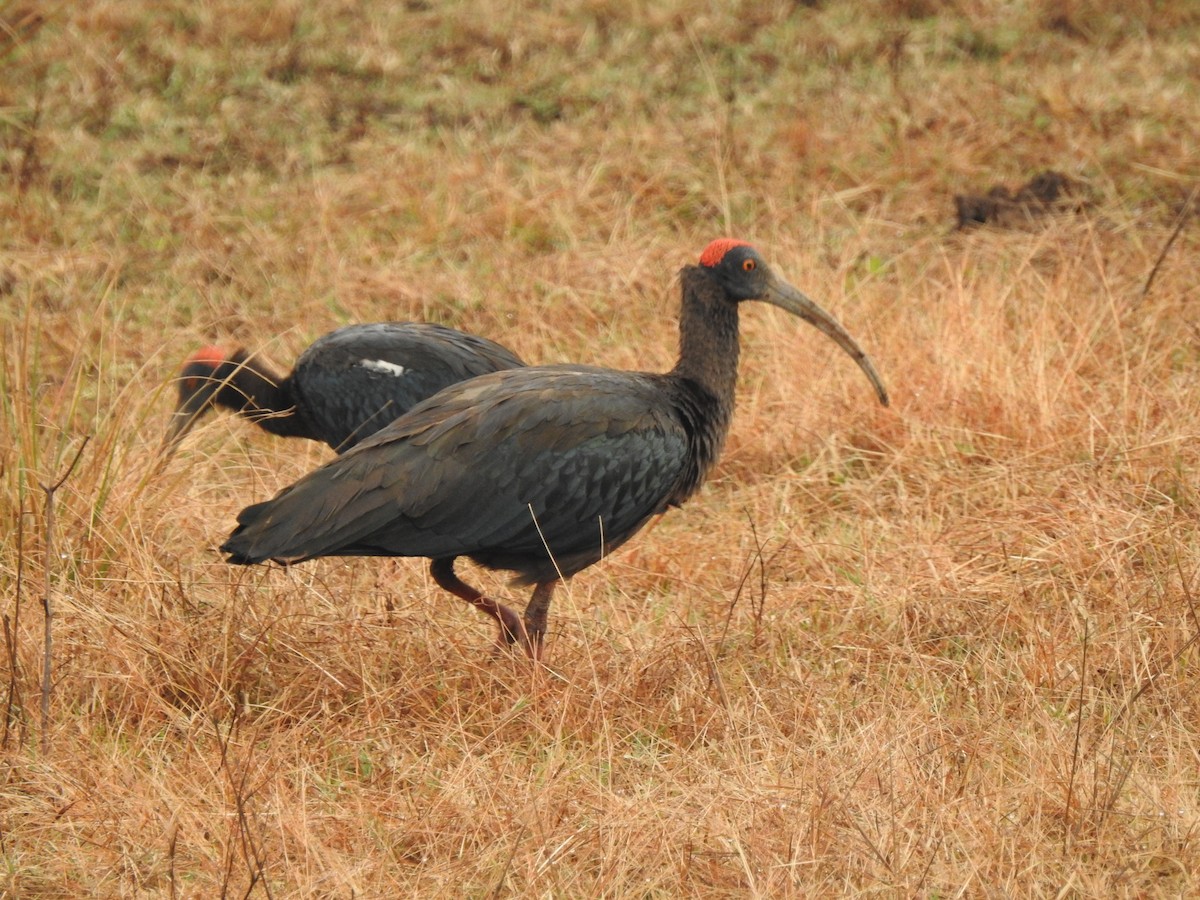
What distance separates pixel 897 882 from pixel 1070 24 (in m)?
7.90

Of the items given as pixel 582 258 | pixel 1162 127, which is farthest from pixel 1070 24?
pixel 582 258

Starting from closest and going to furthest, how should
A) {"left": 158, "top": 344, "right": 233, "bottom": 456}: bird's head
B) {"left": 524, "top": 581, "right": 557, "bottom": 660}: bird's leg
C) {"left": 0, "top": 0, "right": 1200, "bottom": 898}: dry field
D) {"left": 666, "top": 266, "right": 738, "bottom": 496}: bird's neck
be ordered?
{"left": 0, "top": 0, "right": 1200, "bottom": 898}: dry field, {"left": 524, "top": 581, "right": 557, "bottom": 660}: bird's leg, {"left": 666, "top": 266, "right": 738, "bottom": 496}: bird's neck, {"left": 158, "top": 344, "right": 233, "bottom": 456}: bird's head

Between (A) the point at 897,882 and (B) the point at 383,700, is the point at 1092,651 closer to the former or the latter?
(A) the point at 897,882

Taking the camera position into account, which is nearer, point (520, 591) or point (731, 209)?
point (520, 591)

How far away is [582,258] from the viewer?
779 centimetres

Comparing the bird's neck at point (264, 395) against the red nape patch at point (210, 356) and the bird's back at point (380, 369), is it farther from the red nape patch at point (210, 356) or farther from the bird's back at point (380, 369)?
the bird's back at point (380, 369)

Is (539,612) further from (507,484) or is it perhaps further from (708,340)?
(708,340)

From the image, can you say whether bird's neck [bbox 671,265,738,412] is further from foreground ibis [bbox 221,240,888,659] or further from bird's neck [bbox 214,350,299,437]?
bird's neck [bbox 214,350,299,437]

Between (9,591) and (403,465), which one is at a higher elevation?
(403,465)

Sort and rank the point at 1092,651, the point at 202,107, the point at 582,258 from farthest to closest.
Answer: the point at 202,107
the point at 582,258
the point at 1092,651

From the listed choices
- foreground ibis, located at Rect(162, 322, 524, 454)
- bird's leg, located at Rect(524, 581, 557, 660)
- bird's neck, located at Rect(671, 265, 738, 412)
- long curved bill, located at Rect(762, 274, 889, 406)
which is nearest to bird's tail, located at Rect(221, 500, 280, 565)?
bird's leg, located at Rect(524, 581, 557, 660)

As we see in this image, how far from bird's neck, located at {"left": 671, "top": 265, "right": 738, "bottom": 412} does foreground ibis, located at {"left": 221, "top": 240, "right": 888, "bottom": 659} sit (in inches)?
6.2

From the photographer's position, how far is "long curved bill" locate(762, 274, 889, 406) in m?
5.43

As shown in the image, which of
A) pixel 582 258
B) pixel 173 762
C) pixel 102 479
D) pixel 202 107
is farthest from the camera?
pixel 202 107
